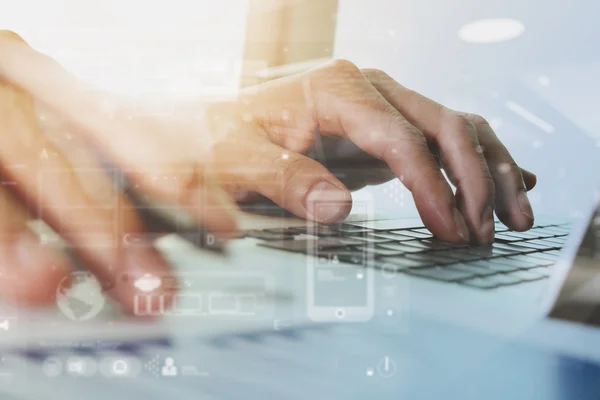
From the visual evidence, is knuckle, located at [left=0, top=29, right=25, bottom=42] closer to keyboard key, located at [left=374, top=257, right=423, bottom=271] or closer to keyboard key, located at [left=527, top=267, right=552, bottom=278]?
keyboard key, located at [left=374, top=257, right=423, bottom=271]

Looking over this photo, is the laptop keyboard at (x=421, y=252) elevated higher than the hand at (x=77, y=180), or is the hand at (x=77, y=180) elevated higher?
the hand at (x=77, y=180)

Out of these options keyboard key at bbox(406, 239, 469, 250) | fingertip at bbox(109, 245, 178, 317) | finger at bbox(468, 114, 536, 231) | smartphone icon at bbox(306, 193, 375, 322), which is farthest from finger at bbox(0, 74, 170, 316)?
finger at bbox(468, 114, 536, 231)

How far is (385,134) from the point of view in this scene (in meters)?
0.50

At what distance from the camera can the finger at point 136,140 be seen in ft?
1.31

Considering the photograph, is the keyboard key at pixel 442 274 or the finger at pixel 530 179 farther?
the finger at pixel 530 179

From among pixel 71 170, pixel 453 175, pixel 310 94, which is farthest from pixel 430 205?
pixel 71 170

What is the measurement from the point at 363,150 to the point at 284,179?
9cm

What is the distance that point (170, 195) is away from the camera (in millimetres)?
397

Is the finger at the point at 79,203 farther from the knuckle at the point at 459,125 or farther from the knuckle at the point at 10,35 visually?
the knuckle at the point at 459,125

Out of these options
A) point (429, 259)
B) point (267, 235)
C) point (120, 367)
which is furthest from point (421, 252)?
point (120, 367)

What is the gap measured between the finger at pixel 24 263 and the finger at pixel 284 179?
144 mm

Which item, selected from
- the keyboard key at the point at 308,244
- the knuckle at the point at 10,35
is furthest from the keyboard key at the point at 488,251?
the knuckle at the point at 10,35

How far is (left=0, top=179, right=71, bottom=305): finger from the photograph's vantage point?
1.12ft

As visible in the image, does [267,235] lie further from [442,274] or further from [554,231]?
[554,231]
